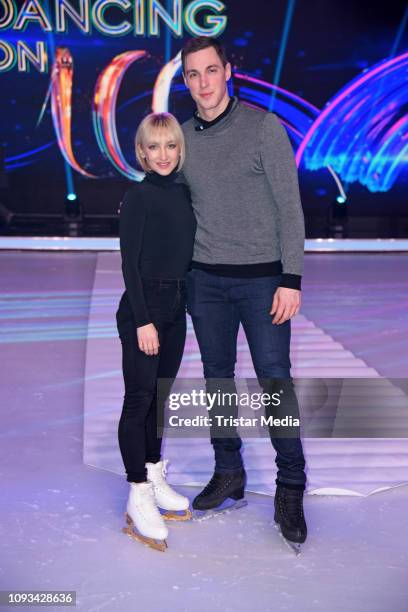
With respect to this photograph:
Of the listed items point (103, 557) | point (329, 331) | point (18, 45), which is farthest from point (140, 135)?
point (18, 45)

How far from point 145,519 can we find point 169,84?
10.6 meters

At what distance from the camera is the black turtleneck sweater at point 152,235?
181 cm

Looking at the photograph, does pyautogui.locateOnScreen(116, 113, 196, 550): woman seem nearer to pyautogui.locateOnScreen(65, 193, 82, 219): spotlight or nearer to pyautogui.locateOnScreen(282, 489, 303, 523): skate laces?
pyautogui.locateOnScreen(282, 489, 303, 523): skate laces

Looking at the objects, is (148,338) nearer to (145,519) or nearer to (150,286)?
(150,286)

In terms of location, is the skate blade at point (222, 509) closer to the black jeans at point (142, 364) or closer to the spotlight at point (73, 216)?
the black jeans at point (142, 364)

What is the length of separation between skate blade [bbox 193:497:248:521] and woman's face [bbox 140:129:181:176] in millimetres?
865

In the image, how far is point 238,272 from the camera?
190cm

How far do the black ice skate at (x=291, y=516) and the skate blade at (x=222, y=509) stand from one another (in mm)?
165

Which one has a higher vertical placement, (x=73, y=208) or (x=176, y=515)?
(x=176, y=515)

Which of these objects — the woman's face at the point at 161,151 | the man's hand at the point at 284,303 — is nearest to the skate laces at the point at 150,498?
the man's hand at the point at 284,303

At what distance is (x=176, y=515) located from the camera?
200 centimetres

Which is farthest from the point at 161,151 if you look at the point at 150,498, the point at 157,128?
the point at 150,498

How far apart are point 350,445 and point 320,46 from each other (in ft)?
34.7

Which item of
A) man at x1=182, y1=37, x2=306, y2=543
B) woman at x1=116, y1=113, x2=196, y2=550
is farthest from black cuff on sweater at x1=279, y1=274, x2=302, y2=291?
woman at x1=116, y1=113, x2=196, y2=550
